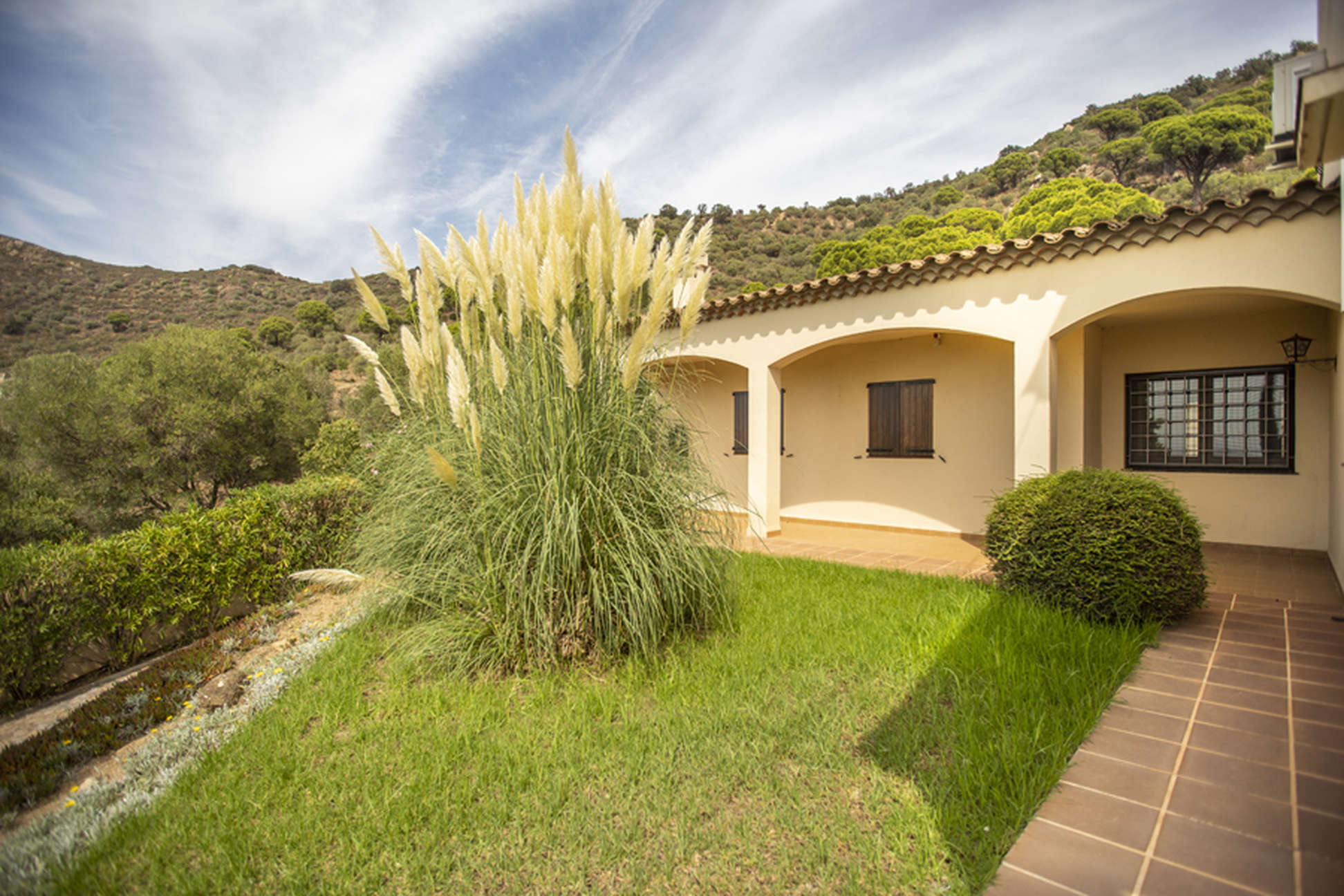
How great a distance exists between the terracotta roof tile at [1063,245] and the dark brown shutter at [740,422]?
2.04 meters

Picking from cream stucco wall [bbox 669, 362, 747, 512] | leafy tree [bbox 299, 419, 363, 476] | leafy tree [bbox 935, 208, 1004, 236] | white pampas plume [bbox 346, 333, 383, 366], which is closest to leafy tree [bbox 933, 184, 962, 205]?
leafy tree [bbox 935, 208, 1004, 236]

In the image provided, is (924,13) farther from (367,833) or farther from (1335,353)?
(367,833)

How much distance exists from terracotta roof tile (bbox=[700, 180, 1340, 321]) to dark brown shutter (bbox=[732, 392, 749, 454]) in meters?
2.04

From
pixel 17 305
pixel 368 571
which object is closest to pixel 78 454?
pixel 17 305

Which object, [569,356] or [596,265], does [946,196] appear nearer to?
[596,265]

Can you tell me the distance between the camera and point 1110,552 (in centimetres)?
358

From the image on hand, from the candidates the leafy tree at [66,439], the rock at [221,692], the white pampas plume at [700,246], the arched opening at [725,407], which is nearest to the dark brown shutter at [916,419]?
the arched opening at [725,407]

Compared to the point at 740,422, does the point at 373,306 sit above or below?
above

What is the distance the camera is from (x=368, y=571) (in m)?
3.05

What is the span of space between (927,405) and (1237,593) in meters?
3.59


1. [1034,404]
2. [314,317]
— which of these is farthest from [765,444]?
[314,317]

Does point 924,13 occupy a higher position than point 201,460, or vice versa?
point 924,13

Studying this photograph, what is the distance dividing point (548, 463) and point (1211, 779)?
110 inches

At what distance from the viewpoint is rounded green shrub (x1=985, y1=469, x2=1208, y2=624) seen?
3529 millimetres
